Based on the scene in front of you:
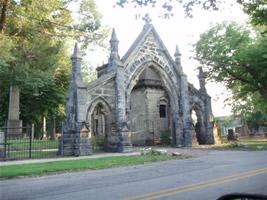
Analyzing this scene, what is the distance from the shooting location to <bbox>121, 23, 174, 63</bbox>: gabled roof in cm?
2505

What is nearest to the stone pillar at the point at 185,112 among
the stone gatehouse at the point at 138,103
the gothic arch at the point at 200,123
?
the stone gatehouse at the point at 138,103

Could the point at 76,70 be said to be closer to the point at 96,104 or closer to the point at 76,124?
the point at 96,104

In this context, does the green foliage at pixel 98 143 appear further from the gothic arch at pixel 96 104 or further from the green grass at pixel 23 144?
the green grass at pixel 23 144

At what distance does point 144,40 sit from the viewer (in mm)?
26094

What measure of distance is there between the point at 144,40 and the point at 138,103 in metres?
7.08

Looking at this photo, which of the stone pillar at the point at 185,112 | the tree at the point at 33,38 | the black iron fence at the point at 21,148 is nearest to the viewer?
the black iron fence at the point at 21,148

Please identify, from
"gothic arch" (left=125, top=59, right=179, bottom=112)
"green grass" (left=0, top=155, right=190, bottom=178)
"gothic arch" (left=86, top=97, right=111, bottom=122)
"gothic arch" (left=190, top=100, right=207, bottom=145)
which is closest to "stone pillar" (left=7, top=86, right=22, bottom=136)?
"gothic arch" (left=86, top=97, right=111, bottom=122)

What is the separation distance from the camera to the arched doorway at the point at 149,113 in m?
30.1

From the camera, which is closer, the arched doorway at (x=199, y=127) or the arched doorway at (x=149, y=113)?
the arched doorway at (x=199, y=127)

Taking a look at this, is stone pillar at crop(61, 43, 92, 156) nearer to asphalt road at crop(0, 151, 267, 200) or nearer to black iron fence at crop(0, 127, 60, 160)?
black iron fence at crop(0, 127, 60, 160)

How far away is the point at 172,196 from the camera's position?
7332 millimetres

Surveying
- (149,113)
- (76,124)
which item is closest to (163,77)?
(149,113)

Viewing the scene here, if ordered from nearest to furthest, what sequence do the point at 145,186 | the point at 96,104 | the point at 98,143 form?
the point at 145,186, the point at 96,104, the point at 98,143

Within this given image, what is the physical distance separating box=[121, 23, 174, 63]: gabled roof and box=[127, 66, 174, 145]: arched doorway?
340 centimetres
